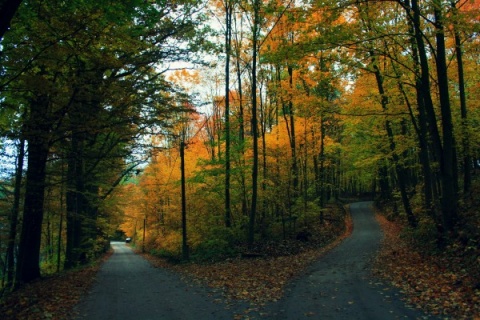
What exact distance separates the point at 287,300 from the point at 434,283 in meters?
3.40

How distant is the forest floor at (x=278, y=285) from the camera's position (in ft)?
22.2

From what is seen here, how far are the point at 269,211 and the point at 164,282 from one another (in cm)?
1079

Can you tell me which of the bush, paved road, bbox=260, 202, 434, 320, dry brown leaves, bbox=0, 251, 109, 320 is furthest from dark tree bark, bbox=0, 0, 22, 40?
the bush

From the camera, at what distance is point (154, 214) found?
3766 centimetres

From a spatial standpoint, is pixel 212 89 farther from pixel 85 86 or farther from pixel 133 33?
pixel 85 86

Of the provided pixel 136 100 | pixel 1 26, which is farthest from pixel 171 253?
pixel 1 26

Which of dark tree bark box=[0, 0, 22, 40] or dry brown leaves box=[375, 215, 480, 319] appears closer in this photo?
dark tree bark box=[0, 0, 22, 40]

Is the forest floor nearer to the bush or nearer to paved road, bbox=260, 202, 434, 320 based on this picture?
paved road, bbox=260, 202, 434, 320

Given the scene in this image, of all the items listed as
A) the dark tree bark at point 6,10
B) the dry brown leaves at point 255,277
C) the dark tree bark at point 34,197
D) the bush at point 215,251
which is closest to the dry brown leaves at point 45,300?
the dark tree bark at point 34,197

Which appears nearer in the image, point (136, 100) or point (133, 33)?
point (133, 33)

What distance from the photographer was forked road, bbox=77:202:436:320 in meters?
6.71

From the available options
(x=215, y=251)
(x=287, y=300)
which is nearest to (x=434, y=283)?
(x=287, y=300)

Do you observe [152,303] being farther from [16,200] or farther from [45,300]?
[16,200]

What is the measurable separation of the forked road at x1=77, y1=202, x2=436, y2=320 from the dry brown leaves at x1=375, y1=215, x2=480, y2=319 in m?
0.45
